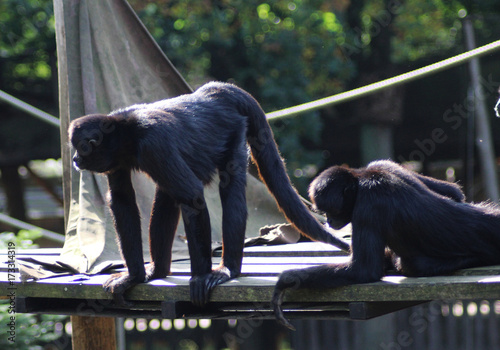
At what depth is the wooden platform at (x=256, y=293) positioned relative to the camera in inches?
145

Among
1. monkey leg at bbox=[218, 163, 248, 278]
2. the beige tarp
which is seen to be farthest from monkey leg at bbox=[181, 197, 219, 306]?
the beige tarp

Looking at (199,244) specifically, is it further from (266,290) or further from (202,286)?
(266,290)

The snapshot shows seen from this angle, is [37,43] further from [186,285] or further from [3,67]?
[186,285]

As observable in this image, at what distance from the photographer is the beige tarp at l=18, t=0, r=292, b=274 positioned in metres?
5.83

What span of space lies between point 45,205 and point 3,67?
925 centimetres

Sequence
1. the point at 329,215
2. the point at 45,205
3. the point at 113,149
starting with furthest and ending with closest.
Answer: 1. the point at 45,205
2. the point at 113,149
3. the point at 329,215

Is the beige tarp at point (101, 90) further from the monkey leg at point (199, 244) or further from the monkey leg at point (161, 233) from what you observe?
the monkey leg at point (199, 244)

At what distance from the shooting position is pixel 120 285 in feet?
14.6

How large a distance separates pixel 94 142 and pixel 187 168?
64 centimetres

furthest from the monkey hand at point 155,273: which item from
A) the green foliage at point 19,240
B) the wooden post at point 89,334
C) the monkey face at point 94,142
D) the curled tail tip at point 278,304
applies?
the green foliage at point 19,240

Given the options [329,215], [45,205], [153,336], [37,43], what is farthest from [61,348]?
[45,205]

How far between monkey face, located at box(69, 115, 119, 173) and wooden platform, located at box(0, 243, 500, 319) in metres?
0.83

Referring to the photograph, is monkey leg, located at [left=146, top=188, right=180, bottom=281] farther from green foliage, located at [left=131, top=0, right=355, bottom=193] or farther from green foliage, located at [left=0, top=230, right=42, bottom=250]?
green foliage, located at [left=131, top=0, right=355, bottom=193]

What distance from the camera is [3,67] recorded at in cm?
1293
